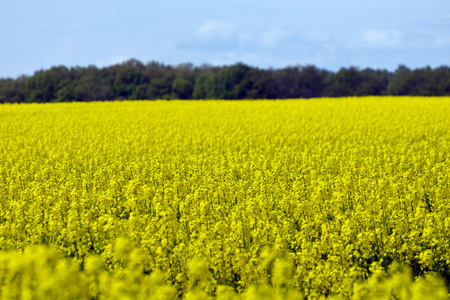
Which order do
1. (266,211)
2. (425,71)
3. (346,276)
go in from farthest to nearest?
(425,71) → (266,211) → (346,276)

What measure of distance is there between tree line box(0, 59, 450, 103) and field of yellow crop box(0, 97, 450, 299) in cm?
4209

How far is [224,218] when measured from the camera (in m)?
10.1

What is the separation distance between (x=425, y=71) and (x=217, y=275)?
74.5 meters

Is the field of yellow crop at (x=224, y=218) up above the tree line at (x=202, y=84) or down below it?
below

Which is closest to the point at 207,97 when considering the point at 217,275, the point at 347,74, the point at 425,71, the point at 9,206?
the point at 347,74

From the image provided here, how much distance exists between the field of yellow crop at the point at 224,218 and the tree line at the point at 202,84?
4209 cm

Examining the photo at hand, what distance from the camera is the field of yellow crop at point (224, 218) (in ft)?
22.2

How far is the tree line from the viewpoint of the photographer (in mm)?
63625

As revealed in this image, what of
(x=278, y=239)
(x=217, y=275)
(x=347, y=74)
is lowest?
(x=217, y=275)

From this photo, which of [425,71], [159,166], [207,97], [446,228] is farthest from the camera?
[425,71]

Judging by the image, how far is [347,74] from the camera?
248 ft

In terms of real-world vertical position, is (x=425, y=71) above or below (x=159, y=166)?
above

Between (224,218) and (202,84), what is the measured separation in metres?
58.5

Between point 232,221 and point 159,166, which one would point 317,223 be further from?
point 159,166
